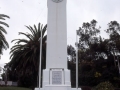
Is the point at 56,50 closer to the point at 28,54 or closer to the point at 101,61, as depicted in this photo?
the point at 28,54

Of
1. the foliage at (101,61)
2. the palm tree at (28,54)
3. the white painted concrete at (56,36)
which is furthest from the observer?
the foliage at (101,61)

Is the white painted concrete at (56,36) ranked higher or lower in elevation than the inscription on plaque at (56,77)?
higher

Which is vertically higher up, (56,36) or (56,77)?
(56,36)

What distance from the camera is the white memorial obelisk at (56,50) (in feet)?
58.2

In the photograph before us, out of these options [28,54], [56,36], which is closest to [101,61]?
[28,54]

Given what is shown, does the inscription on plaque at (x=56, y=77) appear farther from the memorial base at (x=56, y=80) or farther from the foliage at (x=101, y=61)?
the foliage at (x=101, y=61)

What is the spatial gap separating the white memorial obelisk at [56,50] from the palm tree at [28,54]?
637 inches

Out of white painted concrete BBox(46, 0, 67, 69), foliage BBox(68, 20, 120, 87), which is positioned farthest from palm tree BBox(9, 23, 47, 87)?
white painted concrete BBox(46, 0, 67, 69)

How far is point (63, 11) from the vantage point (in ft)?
64.4

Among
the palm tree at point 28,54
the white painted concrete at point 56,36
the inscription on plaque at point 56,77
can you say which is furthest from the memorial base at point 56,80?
the palm tree at point 28,54

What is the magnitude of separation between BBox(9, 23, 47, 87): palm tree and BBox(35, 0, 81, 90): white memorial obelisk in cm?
1618

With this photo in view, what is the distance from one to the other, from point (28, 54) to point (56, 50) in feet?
60.1

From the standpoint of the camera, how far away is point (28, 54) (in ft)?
120

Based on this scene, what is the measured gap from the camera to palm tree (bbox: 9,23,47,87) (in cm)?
3566
